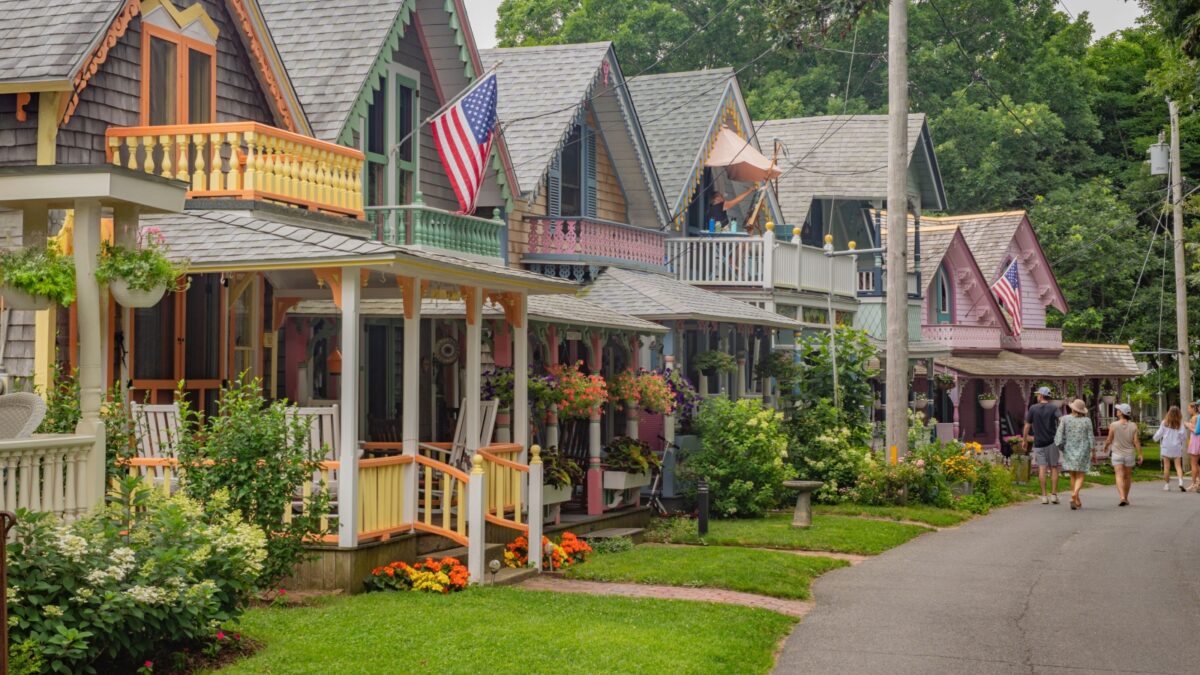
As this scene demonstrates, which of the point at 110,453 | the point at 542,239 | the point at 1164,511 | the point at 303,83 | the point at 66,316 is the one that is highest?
the point at 303,83

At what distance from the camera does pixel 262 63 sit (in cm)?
1961

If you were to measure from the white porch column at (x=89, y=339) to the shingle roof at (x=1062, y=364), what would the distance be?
110 feet

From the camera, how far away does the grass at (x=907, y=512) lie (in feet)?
78.0

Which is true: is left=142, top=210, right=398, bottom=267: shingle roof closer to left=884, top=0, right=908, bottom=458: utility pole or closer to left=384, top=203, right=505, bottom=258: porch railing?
left=384, top=203, right=505, bottom=258: porch railing

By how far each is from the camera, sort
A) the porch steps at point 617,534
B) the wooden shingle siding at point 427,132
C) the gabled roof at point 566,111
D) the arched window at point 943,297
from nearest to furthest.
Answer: the porch steps at point 617,534
the wooden shingle siding at point 427,132
the gabled roof at point 566,111
the arched window at point 943,297

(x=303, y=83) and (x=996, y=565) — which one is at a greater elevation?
(x=303, y=83)

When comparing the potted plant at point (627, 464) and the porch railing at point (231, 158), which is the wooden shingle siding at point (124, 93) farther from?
the potted plant at point (627, 464)

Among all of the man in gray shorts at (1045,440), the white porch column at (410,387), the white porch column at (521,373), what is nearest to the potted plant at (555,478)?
the white porch column at (521,373)

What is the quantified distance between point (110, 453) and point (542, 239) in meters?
14.5

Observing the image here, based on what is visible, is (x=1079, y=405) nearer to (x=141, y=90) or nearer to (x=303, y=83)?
(x=303, y=83)

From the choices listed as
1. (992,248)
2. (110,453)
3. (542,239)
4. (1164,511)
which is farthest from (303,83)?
(992,248)

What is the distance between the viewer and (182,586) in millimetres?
10680

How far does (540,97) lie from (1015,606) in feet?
48.9

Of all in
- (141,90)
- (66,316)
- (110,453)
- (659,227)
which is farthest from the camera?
(659,227)
